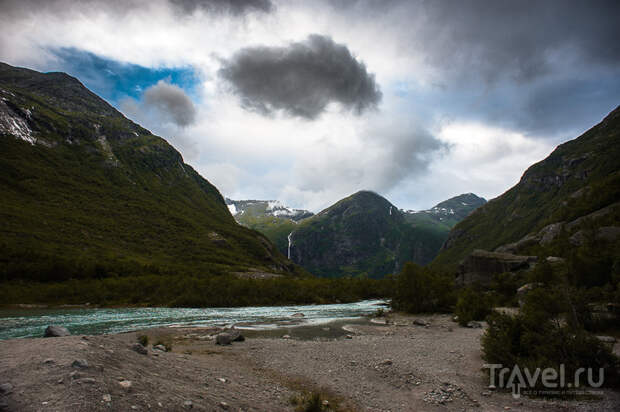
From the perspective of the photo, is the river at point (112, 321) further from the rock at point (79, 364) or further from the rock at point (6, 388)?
the rock at point (6, 388)

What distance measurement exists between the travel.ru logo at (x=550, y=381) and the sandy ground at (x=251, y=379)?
0.56 metres

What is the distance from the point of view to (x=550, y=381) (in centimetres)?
Answer: 1235

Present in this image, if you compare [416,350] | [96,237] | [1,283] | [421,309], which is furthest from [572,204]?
[96,237]

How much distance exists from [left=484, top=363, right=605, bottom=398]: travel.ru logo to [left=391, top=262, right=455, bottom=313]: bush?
158 ft

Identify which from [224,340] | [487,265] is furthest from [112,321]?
[487,265]

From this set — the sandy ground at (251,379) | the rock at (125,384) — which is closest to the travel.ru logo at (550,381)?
the sandy ground at (251,379)

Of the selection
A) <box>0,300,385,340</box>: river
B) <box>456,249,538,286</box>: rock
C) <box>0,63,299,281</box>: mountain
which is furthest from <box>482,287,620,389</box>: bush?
<box>0,63,299,281</box>: mountain

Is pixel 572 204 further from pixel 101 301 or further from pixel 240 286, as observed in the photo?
pixel 101 301

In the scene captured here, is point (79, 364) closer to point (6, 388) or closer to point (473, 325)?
point (6, 388)

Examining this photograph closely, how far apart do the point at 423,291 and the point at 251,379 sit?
167 ft

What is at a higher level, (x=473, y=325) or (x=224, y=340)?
(x=224, y=340)

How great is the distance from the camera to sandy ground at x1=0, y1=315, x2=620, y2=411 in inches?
325

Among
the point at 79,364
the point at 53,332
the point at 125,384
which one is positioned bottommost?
the point at 53,332

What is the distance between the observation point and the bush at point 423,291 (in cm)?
5831
